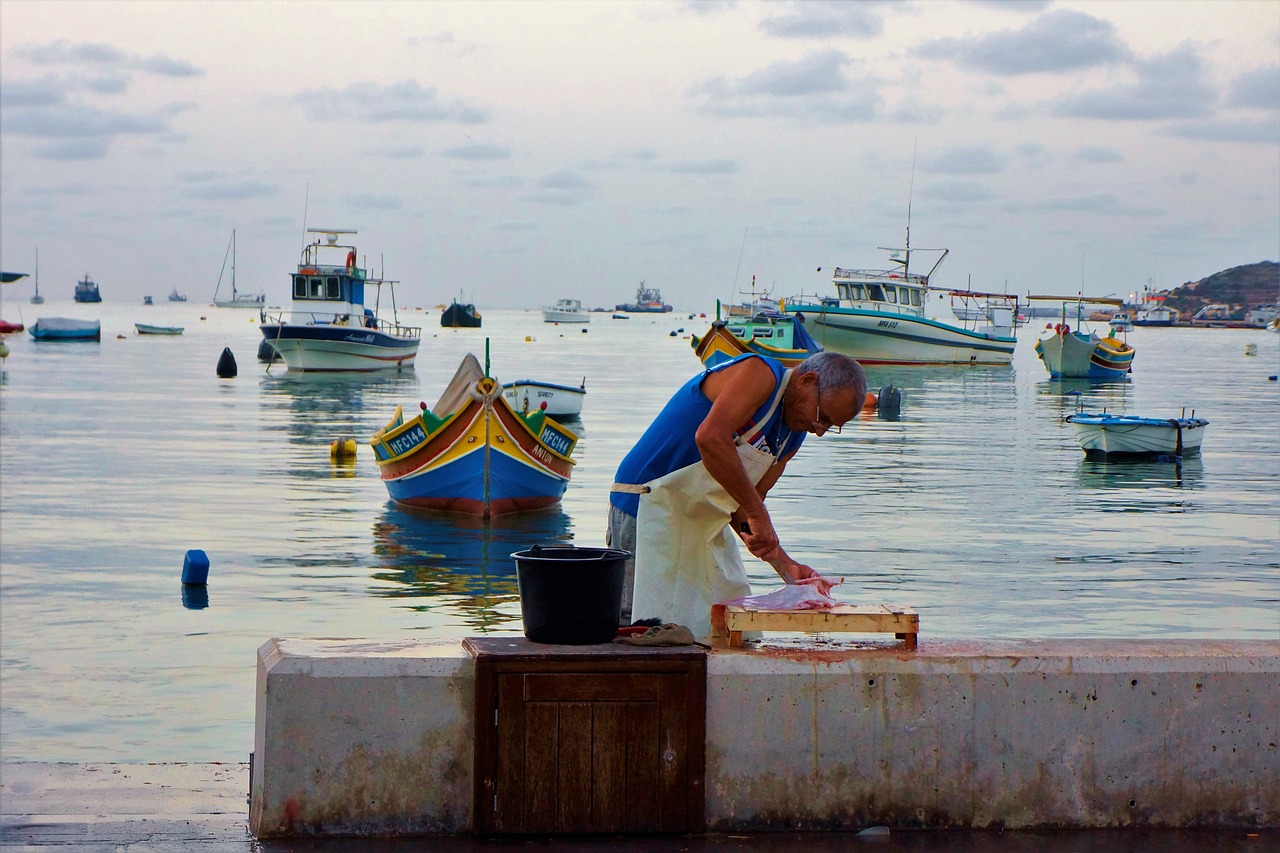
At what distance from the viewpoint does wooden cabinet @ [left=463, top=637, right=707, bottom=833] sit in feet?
15.5

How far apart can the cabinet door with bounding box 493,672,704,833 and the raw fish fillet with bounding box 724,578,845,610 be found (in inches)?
17.4

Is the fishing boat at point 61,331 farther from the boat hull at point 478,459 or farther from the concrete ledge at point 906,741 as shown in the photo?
the concrete ledge at point 906,741

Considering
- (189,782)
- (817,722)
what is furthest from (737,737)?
(189,782)

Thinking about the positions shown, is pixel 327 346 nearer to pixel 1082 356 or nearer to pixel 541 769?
pixel 1082 356

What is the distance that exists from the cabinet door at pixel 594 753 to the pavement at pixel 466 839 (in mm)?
79

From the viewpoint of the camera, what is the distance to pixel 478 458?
62.2ft

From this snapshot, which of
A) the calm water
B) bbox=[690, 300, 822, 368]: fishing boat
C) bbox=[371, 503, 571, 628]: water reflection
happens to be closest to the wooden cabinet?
the calm water

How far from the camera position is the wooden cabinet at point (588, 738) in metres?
4.73

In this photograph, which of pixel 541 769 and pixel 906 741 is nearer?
pixel 541 769

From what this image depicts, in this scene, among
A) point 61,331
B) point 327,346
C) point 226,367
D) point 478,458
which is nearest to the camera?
point 478,458

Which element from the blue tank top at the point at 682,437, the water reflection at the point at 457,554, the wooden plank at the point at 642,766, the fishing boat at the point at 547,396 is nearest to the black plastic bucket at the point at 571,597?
the wooden plank at the point at 642,766

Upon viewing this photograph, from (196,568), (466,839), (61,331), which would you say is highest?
(61,331)

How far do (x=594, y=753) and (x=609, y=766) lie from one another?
0.07m

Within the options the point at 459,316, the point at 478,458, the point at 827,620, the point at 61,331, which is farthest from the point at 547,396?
the point at 459,316
